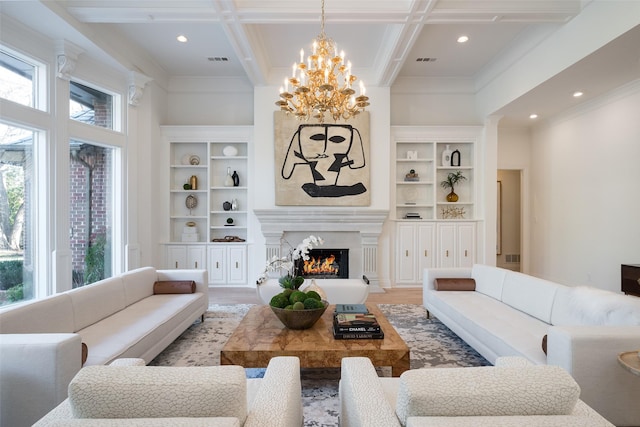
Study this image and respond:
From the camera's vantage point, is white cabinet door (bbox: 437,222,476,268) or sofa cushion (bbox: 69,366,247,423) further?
white cabinet door (bbox: 437,222,476,268)

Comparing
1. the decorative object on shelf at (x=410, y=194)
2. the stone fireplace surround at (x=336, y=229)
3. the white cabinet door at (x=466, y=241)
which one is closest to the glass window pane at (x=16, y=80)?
the stone fireplace surround at (x=336, y=229)

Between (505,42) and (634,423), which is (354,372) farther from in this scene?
(505,42)

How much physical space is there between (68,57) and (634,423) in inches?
223

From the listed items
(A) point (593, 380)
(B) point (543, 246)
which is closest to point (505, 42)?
(B) point (543, 246)

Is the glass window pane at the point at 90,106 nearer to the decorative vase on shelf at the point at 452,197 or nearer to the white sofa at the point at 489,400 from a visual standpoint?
the white sofa at the point at 489,400

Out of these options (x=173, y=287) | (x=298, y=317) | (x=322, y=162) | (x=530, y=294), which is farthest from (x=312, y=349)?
(x=322, y=162)

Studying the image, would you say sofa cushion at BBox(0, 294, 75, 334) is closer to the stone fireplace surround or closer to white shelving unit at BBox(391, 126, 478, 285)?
the stone fireplace surround

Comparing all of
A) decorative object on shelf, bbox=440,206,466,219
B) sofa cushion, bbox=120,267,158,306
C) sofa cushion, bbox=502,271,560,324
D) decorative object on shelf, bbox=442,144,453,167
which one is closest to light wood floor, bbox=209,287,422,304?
sofa cushion, bbox=120,267,158,306

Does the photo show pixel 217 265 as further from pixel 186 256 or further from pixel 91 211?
pixel 91 211

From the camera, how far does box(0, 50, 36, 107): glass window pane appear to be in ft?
11.0

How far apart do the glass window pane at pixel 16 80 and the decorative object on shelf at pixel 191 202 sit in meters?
2.75

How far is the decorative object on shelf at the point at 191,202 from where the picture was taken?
6.13m

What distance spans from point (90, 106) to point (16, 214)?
5.56 ft

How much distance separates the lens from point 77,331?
2.61m
